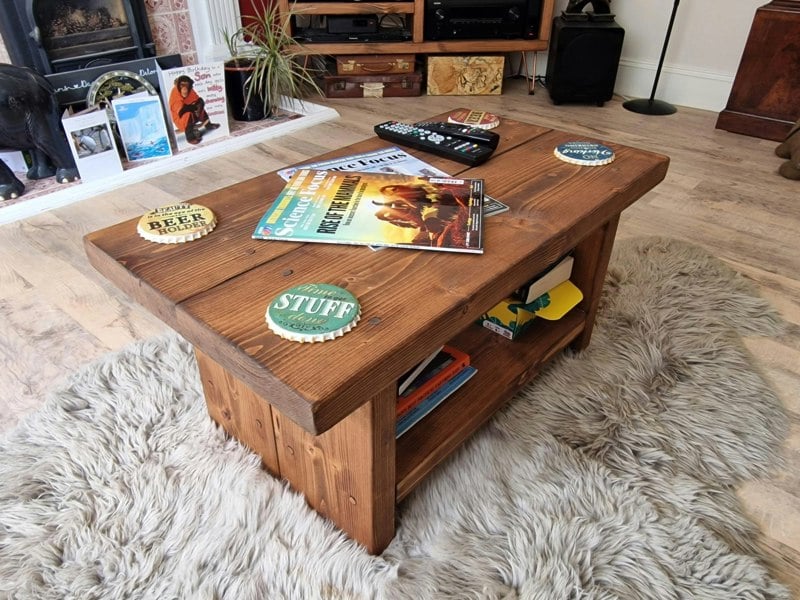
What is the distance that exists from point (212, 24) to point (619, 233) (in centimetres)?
183

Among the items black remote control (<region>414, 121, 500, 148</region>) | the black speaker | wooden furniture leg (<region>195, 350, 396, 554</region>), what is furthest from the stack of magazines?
the black speaker

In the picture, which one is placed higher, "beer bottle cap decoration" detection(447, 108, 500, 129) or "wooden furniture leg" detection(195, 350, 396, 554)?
"beer bottle cap decoration" detection(447, 108, 500, 129)

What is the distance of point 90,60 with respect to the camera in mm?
2113

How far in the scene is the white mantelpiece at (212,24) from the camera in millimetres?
2377

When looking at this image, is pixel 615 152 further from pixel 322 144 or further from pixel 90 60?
pixel 90 60

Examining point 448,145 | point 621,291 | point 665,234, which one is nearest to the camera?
point 448,145

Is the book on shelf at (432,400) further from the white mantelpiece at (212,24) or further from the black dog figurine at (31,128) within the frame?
the white mantelpiece at (212,24)

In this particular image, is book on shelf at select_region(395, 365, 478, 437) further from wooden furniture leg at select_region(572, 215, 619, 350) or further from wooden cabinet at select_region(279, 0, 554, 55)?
wooden cabinet at select_region(279, 0, 554, 55)

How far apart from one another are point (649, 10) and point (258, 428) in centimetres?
264

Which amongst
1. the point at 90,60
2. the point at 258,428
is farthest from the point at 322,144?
the point at 258,428

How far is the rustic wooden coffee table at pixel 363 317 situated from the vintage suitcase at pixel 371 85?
1862 mm

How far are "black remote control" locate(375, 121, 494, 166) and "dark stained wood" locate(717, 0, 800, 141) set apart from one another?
1.80 metres

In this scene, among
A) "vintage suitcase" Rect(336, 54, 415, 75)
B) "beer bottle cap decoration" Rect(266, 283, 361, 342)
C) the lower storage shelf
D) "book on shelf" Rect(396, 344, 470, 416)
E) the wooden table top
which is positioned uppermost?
"beer bottle cap decoration" Rect(266, 283, 361, 342)

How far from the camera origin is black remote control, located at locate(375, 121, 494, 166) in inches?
40.4
